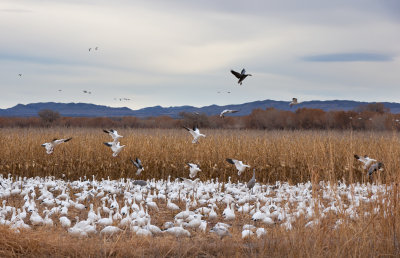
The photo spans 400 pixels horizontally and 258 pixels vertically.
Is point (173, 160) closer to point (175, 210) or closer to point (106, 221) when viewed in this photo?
point (175, 210)

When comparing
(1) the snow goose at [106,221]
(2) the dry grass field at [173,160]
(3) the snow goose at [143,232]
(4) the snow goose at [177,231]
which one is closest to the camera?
(3) the snow goose at [143,232]

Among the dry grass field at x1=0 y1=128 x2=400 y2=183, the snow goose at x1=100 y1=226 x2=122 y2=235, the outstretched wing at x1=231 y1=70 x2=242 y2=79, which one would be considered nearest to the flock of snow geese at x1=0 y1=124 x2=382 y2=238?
the snow goose at x1=100 y1=226 x2=122 y2=235

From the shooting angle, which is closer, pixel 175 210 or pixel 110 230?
pixel 110 230

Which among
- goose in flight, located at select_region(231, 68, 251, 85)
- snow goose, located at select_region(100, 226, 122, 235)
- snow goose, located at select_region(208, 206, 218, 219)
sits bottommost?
snow goose, located at select_region(208, 206, 218, 219)

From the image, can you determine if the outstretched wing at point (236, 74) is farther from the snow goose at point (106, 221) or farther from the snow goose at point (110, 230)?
the snow goose at point (110, 230)

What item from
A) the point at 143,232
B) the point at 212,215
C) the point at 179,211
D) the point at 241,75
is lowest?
the point at 179,211

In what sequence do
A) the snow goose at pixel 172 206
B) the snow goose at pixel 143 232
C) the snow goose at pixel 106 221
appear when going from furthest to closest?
the snow goose at pixel 172 206, the snow goose at pixel 106 221, the snow goose at pixel 143 232

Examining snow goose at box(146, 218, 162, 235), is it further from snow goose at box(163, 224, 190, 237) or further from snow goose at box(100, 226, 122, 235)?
snow goose at box(100, 226, 122, 235)

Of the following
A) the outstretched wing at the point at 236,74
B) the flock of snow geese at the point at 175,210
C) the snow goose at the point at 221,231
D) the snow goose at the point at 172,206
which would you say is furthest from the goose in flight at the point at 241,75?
the snow goose at the point at 221,231

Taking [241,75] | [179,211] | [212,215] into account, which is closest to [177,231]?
[212,215]

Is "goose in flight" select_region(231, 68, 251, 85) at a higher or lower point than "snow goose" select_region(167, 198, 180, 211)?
higher

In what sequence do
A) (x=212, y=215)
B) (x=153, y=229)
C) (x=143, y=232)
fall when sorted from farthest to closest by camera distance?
(x=212, y=215) → (x=153, y=229) → (x=143, y=232)

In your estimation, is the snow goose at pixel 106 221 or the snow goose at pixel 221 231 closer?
the snow goose at pixel 221 231

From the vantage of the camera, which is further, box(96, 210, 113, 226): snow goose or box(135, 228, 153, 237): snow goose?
box(96, 210, 113, 226): snow goose
